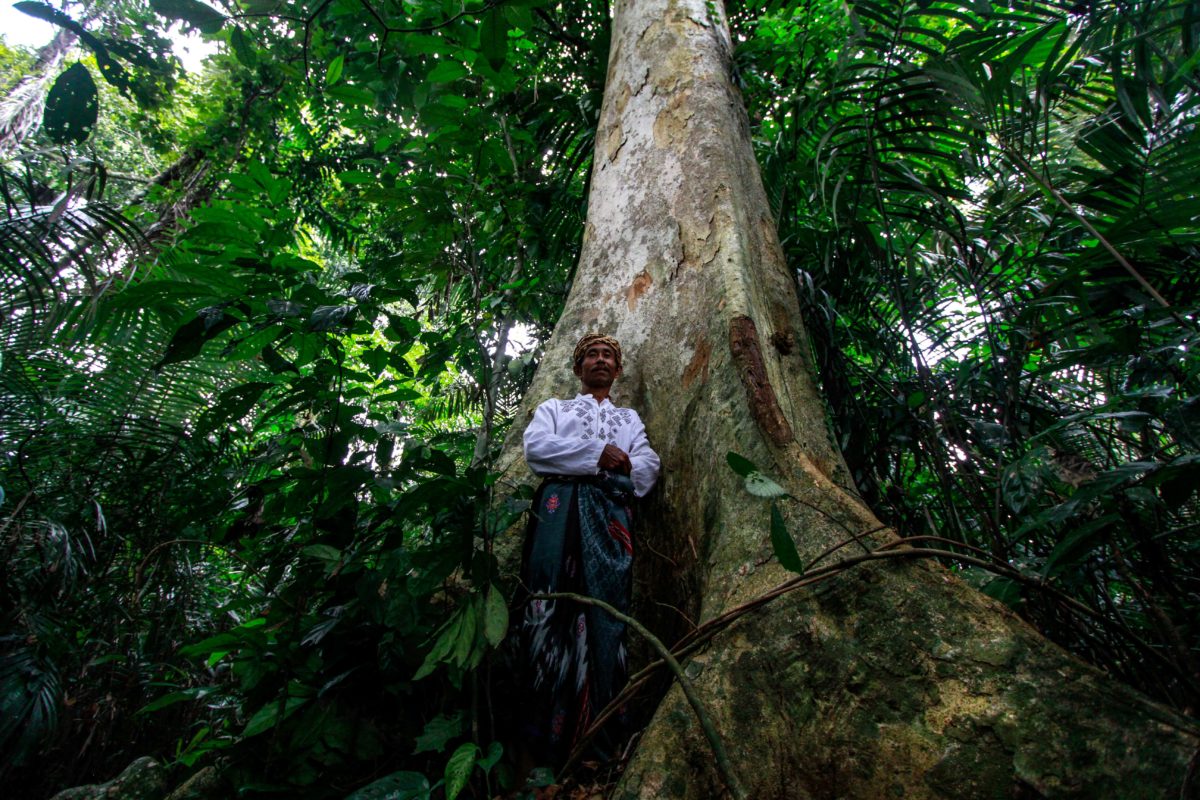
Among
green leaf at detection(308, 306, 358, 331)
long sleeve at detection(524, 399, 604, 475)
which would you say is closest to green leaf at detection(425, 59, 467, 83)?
green leaf at detection(308, 306, 358, 331)

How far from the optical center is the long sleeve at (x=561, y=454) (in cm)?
180

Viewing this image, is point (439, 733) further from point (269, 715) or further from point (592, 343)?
point (592, 343)

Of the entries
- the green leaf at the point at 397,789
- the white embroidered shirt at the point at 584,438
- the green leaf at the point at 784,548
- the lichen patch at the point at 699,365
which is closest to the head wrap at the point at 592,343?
the white embroidered shirt at the point at 584,438

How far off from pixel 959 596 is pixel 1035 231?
1819 millimetres

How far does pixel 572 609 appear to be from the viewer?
5.49ft

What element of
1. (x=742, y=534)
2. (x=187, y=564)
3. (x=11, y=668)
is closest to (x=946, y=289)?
(x=742, y=534)

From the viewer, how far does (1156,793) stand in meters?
→ 0.66

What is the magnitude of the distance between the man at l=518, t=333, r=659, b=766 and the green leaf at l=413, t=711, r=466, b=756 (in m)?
0.33

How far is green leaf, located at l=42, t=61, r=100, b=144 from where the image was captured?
814mm

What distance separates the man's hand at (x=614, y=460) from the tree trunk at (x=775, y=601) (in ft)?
0.50

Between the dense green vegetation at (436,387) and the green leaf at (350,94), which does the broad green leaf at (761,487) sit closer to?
the dense green vegetation at (436,387)

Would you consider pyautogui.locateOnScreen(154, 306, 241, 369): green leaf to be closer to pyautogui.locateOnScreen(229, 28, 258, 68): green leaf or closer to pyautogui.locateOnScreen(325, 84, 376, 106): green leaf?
pyautogui.locateOnScreen(229, 28, 258, 68): green leaf

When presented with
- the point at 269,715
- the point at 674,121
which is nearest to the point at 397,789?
the point at 269,715

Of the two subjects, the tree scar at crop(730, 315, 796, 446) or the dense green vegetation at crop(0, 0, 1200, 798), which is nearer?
the dense green vegetation at crop(0, 0, 1200, 798)
